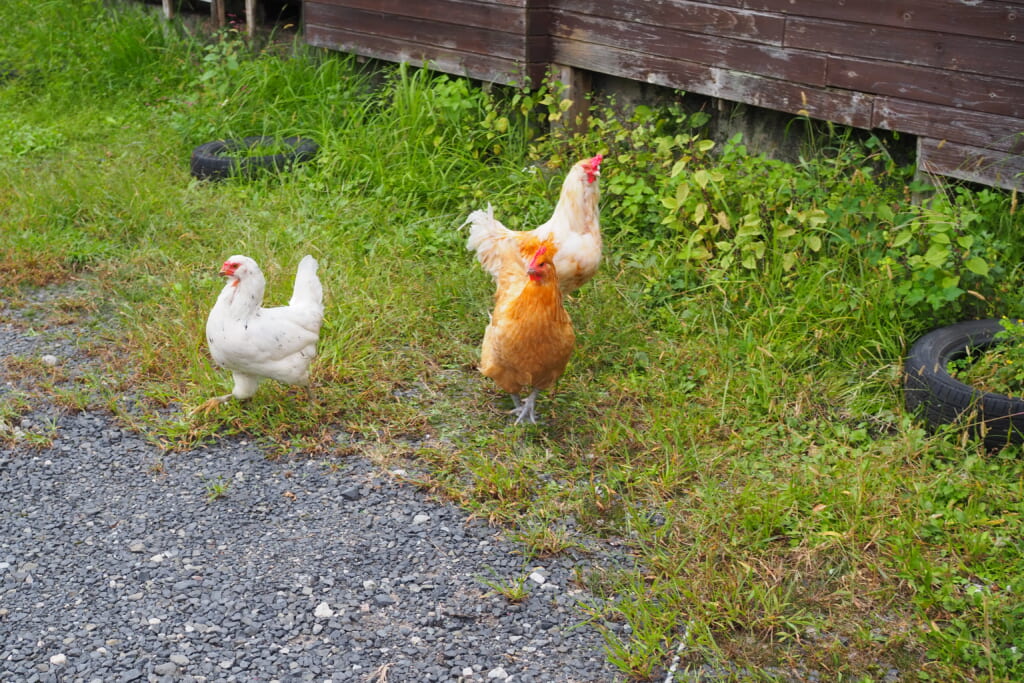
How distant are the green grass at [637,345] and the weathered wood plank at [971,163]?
4.8 inches

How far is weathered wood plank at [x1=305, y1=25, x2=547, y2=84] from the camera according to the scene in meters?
6.98

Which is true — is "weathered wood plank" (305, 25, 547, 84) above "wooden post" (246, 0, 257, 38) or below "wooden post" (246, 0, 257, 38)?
above

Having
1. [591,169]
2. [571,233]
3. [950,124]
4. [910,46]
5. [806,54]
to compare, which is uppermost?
[910,46]

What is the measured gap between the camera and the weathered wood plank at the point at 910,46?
4898mm

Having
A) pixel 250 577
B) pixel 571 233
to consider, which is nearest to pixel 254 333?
pixel 250 577

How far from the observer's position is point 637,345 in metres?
5.14

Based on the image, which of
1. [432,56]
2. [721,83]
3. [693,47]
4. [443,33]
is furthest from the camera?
[432,56]

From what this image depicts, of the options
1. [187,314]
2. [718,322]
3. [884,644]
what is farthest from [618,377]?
[187,314]

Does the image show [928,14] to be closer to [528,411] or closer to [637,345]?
[637,345]

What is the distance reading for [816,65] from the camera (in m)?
5.63

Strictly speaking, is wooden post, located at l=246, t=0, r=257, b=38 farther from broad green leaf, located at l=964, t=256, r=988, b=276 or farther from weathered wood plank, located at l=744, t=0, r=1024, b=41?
broad green leaf, located at l=964, t=256, r=988, b=276

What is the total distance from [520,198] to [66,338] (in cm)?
274

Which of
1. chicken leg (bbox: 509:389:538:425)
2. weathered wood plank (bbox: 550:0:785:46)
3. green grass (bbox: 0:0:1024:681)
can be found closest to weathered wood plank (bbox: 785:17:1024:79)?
weathered wood plank (bbox: 550:0:785:46)

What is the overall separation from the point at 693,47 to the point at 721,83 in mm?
302
